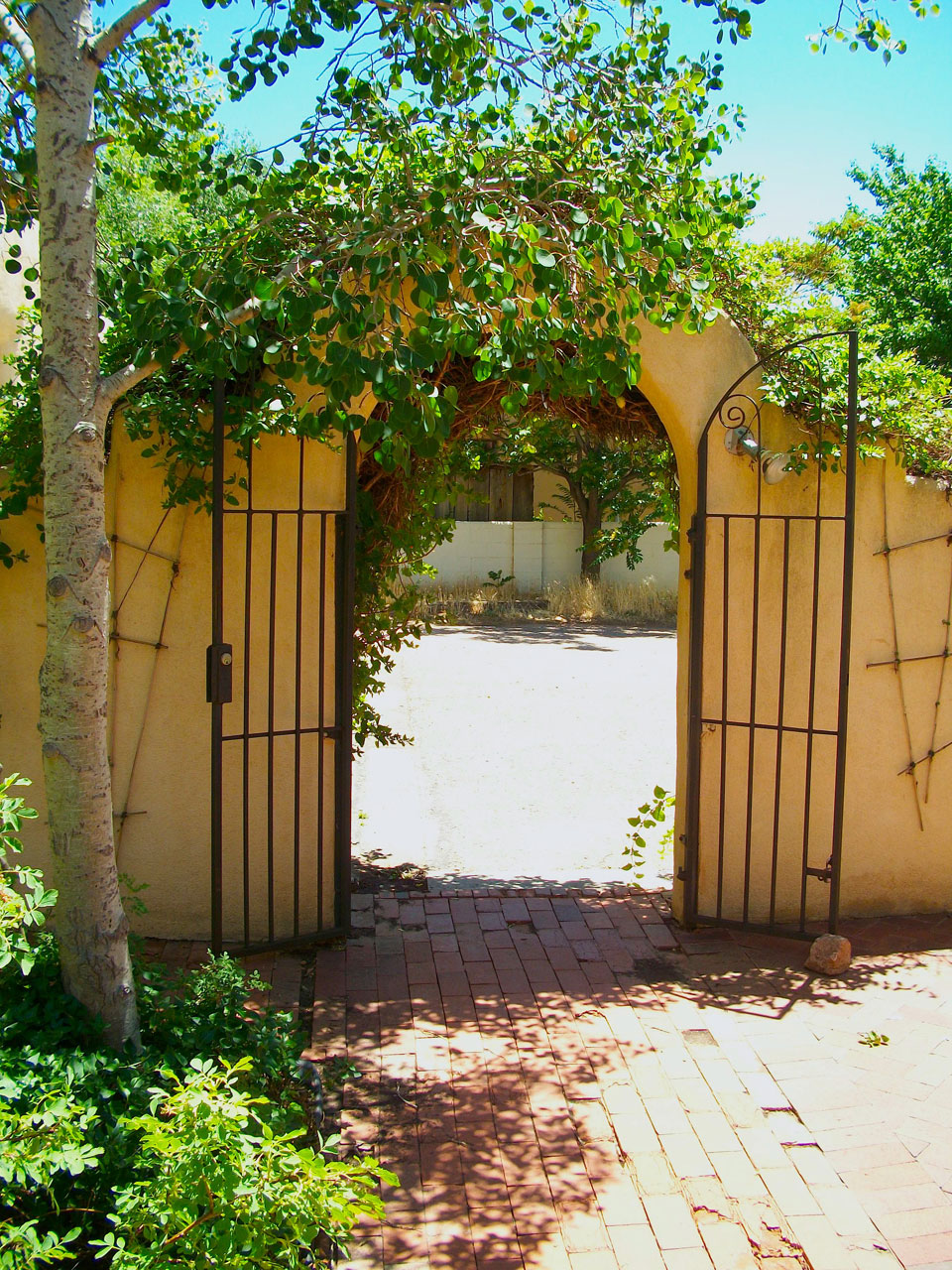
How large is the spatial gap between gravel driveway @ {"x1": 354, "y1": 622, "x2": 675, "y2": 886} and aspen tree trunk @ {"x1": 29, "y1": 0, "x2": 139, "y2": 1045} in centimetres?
307

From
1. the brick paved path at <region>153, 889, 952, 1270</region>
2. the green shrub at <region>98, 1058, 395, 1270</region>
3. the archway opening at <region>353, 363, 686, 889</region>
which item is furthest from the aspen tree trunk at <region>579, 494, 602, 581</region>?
the green shrub at <region>98, 1058, 395, 1270</region>

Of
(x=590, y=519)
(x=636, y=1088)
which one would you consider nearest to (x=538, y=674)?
(x=590, y=519)

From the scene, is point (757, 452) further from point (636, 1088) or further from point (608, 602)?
point (608, 602)

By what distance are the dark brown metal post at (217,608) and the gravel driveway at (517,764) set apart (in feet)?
6.07

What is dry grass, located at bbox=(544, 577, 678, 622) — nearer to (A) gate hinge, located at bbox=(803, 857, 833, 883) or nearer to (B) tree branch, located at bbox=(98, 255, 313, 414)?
(A) gate hinge, located at bbox=(803, 857, 833, 883)

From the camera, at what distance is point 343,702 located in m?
5.10

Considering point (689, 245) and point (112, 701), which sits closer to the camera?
point (689, 245)

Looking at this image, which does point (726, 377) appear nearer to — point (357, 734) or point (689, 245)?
point (689, 245)

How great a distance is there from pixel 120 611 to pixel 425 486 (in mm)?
1808

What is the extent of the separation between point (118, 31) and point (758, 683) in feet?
12.9

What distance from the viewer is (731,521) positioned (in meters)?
5.41

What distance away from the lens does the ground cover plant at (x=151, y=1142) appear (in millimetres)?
2342

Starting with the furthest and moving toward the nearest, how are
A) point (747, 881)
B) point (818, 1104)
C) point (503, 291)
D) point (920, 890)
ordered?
point (920, 890) < point (747, 881) < point (818, 1104) < point (503, 291)

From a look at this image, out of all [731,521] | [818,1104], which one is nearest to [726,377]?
[731,521]
